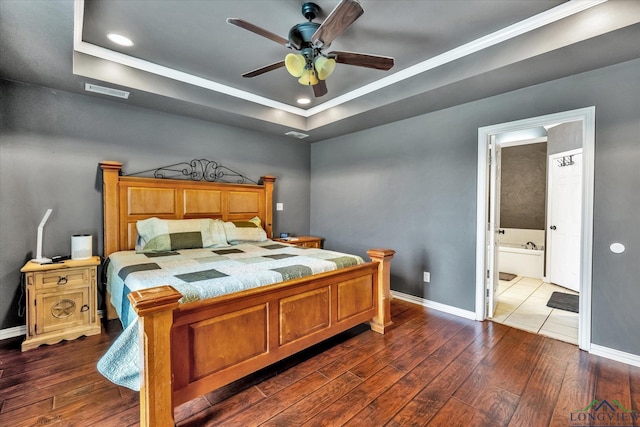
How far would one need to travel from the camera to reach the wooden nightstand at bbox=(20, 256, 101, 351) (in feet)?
8.12

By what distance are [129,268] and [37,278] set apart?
965 mm

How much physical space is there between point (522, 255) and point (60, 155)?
22.4 ft

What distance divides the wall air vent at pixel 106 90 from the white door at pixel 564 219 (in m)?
6.00

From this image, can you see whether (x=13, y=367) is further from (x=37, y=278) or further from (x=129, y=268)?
(x=129, y=268)

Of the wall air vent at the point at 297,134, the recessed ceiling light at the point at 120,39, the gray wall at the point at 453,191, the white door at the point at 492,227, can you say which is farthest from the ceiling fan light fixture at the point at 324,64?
the wall air vent at the point at 297,134

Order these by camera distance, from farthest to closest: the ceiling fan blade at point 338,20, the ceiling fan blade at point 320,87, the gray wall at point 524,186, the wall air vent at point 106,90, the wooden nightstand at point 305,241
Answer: the gray wall at point 524,186, the wooden nightstand at point 305,241, the wall air vent at point 106,90, the ceiling fan blade at point 320,87, the ceiling fan blade at point 338,20

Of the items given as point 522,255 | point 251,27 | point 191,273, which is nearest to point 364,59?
point 251,27

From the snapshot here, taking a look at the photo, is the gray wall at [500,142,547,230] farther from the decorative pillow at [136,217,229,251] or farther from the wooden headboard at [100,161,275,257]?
the decorative pillow at [136,217,229,251]

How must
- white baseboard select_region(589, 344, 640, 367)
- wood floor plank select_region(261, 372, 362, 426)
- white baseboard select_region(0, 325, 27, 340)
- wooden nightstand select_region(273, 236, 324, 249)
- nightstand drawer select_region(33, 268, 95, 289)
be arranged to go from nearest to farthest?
wood floor plank select_region(261, 372, 362, 426) < white baseboard select_region(589, 344, 640, 367) < nightstand drawer select_region(33, 268, 95, 289) < white baseboard select_region(0, 325, 27, 340) < wooden nightstand select_region(273, 236, 324, 249)

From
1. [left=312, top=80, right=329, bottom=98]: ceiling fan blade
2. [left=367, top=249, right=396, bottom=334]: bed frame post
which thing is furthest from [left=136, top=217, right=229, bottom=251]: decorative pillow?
[left=312, top=80, right=329, bottom=98]: ceiling fan blade

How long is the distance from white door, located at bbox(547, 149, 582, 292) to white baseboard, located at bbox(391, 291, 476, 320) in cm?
224

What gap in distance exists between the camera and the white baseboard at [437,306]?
10.7 ft

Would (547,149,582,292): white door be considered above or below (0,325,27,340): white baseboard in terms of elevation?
above

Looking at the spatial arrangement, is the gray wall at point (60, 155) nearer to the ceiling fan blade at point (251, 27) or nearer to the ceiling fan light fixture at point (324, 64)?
the ceiling fan blade at point (251, 27)
